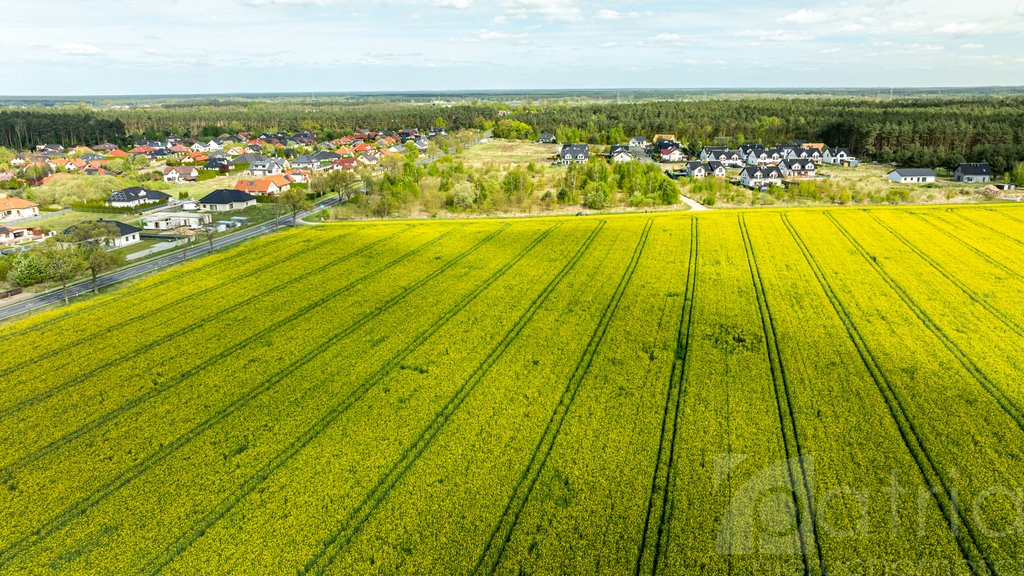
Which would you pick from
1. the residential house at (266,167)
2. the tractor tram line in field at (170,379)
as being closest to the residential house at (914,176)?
the tractor tram line in field at (170,379)

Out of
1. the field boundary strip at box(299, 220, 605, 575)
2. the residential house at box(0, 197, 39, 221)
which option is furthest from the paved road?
the residential house at box(0, 197, 39, 221)

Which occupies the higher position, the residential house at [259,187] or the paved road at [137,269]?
the residential house at [259,187]

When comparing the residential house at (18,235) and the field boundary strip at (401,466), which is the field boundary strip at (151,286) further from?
the field boundary strip at (401,466)

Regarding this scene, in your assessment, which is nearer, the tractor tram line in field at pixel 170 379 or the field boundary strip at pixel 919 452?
the field boundary strip at pixel 919 452

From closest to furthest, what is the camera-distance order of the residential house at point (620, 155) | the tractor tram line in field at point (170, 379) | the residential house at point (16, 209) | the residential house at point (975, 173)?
the tractor tram line in field at point (170, 379) < the residential house at point (16, 209) < the residential house at point (975, 173) < the residential house at point (620, 155)

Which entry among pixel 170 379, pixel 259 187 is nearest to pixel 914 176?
pixel 259 187

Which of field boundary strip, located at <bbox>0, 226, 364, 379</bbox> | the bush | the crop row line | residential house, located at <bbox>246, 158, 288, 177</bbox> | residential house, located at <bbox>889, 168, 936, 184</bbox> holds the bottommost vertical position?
field boundary strip, located at <bbox>0, 226, 364, 379</bbox>

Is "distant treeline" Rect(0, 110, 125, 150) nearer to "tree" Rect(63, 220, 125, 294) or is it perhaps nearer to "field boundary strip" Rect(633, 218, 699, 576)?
"tree" Rect(63, 220, 125, 294)
